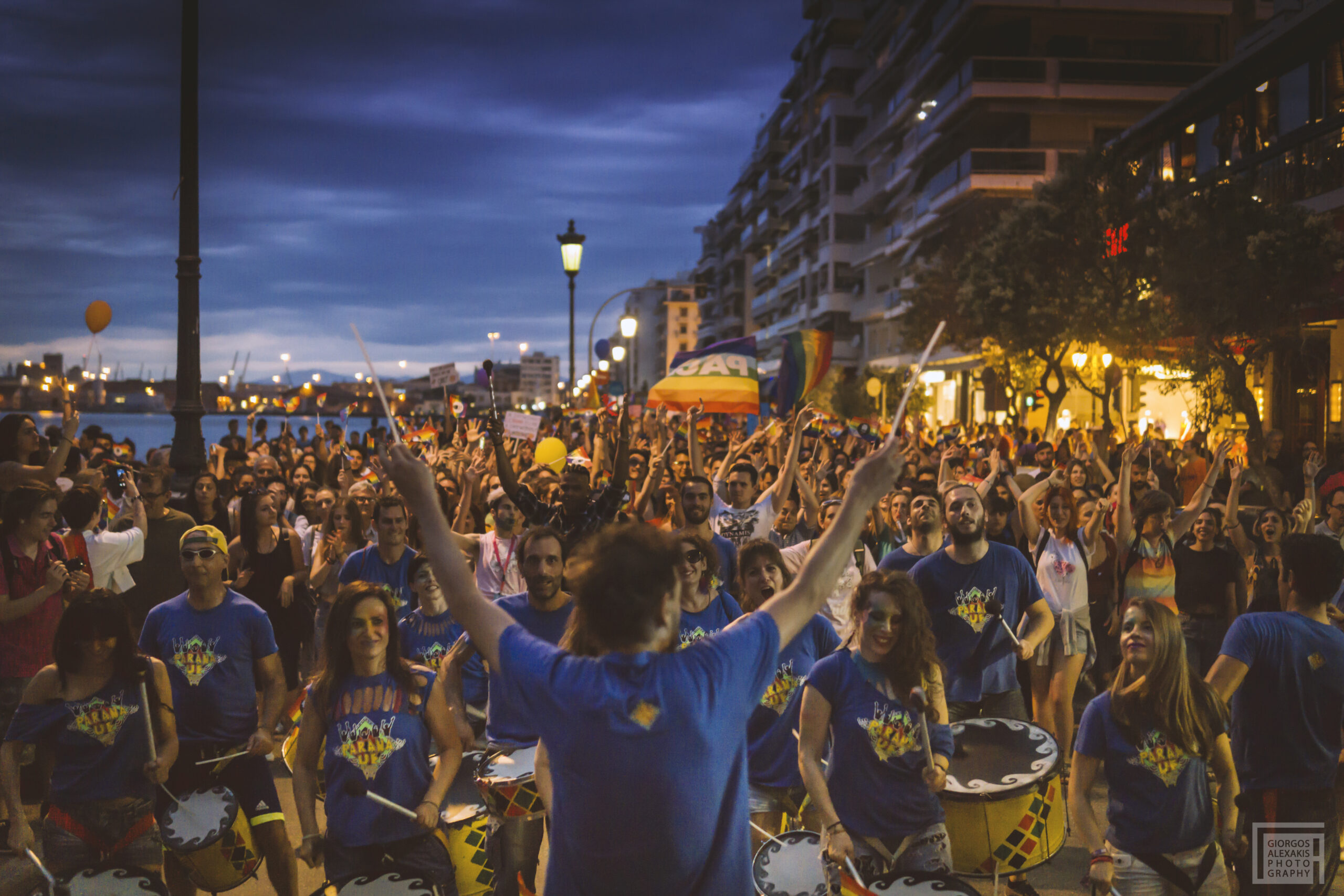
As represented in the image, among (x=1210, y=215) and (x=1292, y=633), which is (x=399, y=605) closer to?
(x=1292, y=633)

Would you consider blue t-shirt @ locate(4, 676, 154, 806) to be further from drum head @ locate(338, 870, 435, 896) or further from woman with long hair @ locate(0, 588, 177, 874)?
drum head @ locate(338, 870, 435, 896)

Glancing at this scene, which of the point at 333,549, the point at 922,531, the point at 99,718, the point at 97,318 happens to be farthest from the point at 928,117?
the point at 99,718

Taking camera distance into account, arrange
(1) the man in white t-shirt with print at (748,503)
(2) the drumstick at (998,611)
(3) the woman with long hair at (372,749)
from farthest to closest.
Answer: (1) the man in white t-shirt with print at (748,503) → (2) the drumstick at (998,611) → (3) the woman with long hair at (372,749)

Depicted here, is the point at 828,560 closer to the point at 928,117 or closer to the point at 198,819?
the point at 198,819

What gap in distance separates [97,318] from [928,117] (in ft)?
122

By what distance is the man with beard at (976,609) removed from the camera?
5.24 m

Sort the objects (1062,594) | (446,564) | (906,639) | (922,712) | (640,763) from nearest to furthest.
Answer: (640,763), (446,564), (922,712), (906,639), (1062,594)

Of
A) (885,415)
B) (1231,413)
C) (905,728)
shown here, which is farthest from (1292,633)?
(885,415)

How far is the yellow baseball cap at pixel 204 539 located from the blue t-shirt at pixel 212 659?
0.75 feet

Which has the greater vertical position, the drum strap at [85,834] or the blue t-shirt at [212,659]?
the blue t-shirt at [212,659]

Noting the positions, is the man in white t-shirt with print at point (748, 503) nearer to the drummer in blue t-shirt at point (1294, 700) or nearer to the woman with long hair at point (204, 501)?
the drummer in blue t-shirt at point (1294, 700)

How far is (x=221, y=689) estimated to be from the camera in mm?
4543

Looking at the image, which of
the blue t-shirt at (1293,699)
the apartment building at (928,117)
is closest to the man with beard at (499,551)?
the blue t-shirt at (1293,699)

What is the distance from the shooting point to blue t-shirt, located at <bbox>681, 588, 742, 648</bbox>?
4.81 meters
